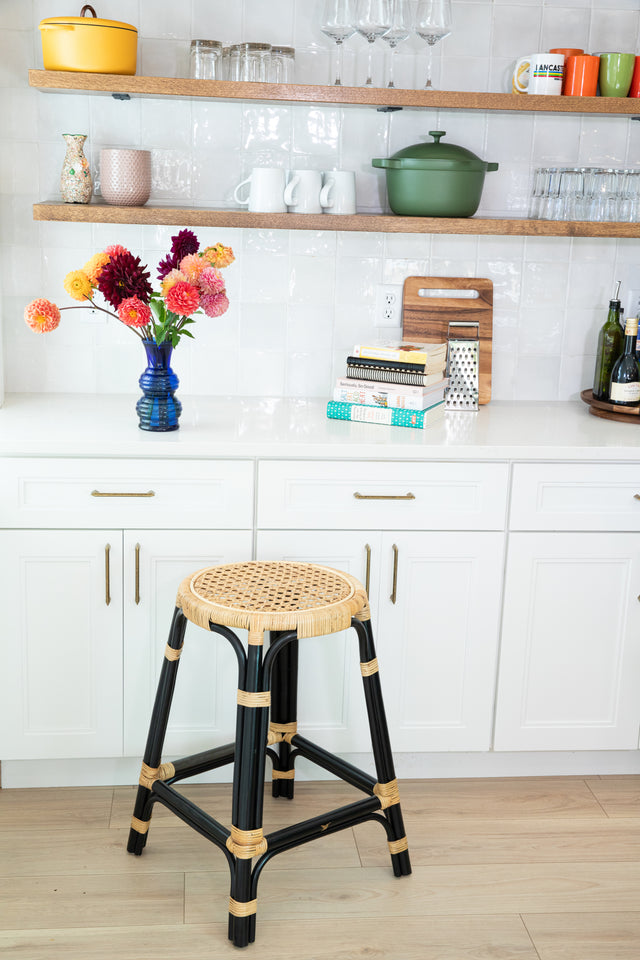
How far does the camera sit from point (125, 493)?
2299mm

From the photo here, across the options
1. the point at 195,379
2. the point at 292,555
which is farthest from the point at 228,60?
the point at 292,555

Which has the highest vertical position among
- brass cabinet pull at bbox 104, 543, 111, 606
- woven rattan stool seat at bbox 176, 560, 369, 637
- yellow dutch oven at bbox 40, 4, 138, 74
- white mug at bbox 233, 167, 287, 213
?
yellow dutch oven at bbox 40, 4, 138, 74

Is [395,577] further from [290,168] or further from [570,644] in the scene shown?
[290,168]

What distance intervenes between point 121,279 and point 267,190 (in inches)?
22.6

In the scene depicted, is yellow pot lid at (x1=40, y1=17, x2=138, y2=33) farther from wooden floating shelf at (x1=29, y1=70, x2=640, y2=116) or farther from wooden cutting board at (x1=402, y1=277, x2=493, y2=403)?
wooden cutting board at (x1=402, y1=277, x2=493, y2=403)

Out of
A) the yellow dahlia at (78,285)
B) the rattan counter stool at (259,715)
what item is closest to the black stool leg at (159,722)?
the rattan counter stool at (259,715)

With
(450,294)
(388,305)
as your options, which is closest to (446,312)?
(450,294)

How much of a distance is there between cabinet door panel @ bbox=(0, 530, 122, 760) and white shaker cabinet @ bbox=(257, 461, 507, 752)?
1.38 ft

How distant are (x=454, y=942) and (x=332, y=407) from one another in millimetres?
1320

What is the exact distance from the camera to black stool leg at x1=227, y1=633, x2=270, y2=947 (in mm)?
1912

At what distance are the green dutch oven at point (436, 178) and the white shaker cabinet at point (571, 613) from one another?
2.48 ft

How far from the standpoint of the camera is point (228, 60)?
2553 millimetres

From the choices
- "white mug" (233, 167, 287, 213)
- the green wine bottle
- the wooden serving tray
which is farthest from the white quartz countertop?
"white mug" (233, 167, 287, 213)

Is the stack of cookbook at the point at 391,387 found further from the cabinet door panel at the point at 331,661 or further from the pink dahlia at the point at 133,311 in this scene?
the pink dahlia at the point at 133,311
